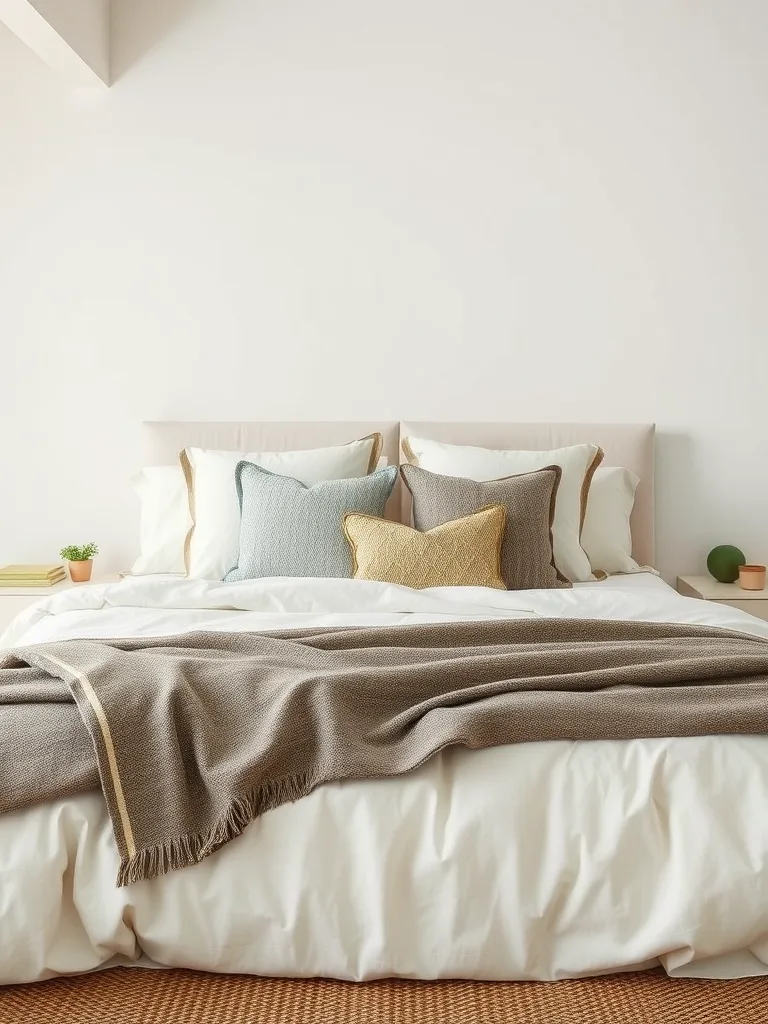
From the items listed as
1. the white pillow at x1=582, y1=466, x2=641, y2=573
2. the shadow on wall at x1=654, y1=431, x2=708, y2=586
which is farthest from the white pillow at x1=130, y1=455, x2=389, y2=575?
the shadow on wall at x1=654, y1=431, x2=708, y2=586

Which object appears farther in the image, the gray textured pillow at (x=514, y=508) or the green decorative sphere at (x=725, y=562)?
the green decorative sphere at (x=725, y=562)

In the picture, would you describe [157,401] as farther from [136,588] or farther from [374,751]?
[374,751]

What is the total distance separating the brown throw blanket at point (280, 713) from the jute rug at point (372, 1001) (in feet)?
0.66

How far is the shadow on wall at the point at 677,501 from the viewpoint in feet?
12.8

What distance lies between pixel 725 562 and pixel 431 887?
2.53 meters

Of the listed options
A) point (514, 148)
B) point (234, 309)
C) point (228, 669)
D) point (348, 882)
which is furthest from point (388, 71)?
point (348, 882)

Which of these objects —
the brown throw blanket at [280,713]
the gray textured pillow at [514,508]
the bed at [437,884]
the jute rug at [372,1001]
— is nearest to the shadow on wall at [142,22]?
the gray textured pillow at [514,508]

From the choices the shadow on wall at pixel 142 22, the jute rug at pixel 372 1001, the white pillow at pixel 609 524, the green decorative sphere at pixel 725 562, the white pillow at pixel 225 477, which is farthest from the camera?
the shadow on wall at pixel 142 22

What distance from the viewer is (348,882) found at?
155cm

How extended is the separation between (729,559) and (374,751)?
2429mm

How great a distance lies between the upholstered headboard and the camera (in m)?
3.78

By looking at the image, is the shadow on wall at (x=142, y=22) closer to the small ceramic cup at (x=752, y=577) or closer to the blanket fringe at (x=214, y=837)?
the small ceramic cup at (x=752, y=577)

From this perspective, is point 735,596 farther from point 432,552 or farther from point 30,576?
point 30,576

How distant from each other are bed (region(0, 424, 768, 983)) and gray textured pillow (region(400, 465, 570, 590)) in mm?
1428
